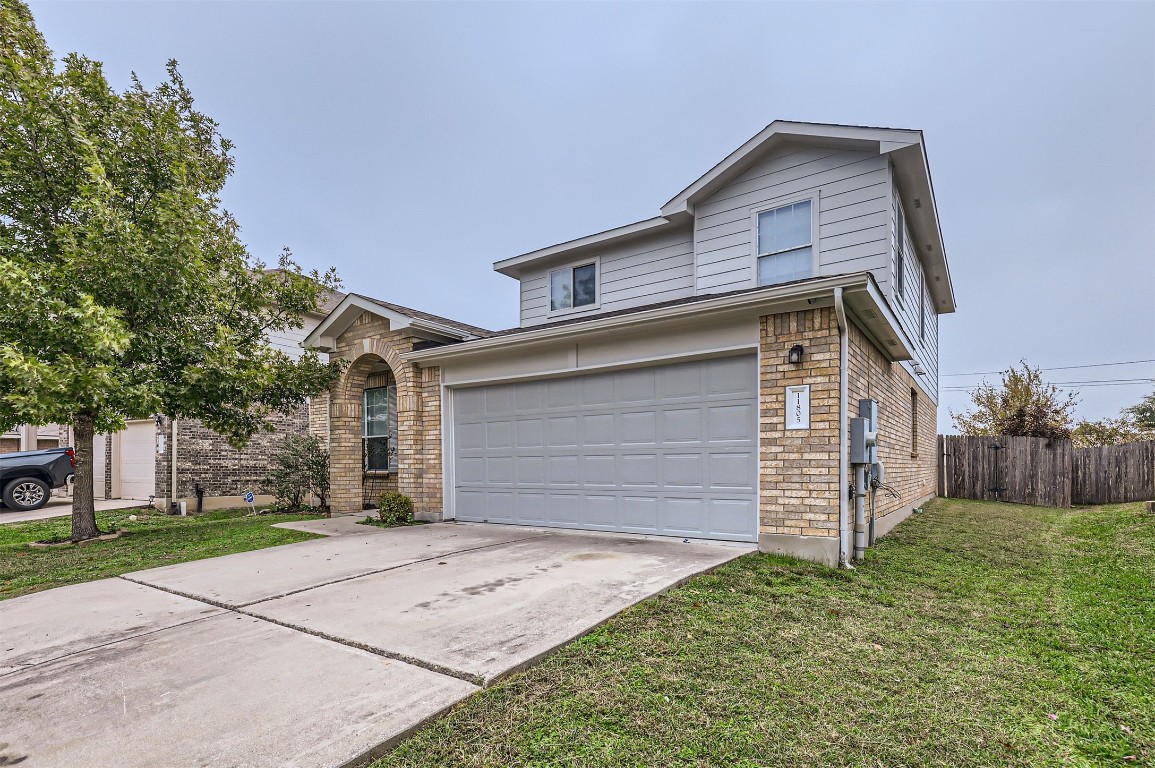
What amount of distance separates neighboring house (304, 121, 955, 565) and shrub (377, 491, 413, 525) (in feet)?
0.75

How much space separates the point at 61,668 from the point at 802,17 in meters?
21.6

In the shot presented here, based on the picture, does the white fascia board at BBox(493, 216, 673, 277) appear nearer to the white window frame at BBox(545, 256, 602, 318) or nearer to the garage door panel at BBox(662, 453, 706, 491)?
the white window frame at BBox(545, 256, 602, 318)

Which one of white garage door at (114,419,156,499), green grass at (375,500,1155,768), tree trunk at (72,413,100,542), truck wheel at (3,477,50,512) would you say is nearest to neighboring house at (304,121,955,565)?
green grass at (375,500,1155,768)

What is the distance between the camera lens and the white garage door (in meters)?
13.8

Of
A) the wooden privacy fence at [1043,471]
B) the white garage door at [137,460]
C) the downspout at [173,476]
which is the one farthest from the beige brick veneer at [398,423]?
the wooden privacy fence at [1043,471]

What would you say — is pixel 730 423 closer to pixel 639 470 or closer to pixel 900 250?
pixel 639 470

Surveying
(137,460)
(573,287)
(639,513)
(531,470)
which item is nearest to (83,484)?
(531,470)

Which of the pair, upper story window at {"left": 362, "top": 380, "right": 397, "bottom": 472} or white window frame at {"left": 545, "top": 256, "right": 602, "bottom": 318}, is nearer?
upper story window at {"left": 362, "top": 380, "right": 397, "bottom": 472}

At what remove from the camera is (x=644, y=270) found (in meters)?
11.2

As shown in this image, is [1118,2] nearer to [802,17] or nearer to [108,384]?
[802,17]

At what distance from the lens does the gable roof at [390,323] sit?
30.3 feet

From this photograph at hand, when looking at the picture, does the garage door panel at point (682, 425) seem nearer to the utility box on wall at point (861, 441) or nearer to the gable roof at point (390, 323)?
the utility box on wall at point (861, 441)

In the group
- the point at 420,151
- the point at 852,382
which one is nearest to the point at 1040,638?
the point at 852,382

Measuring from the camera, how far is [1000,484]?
14500 mm
